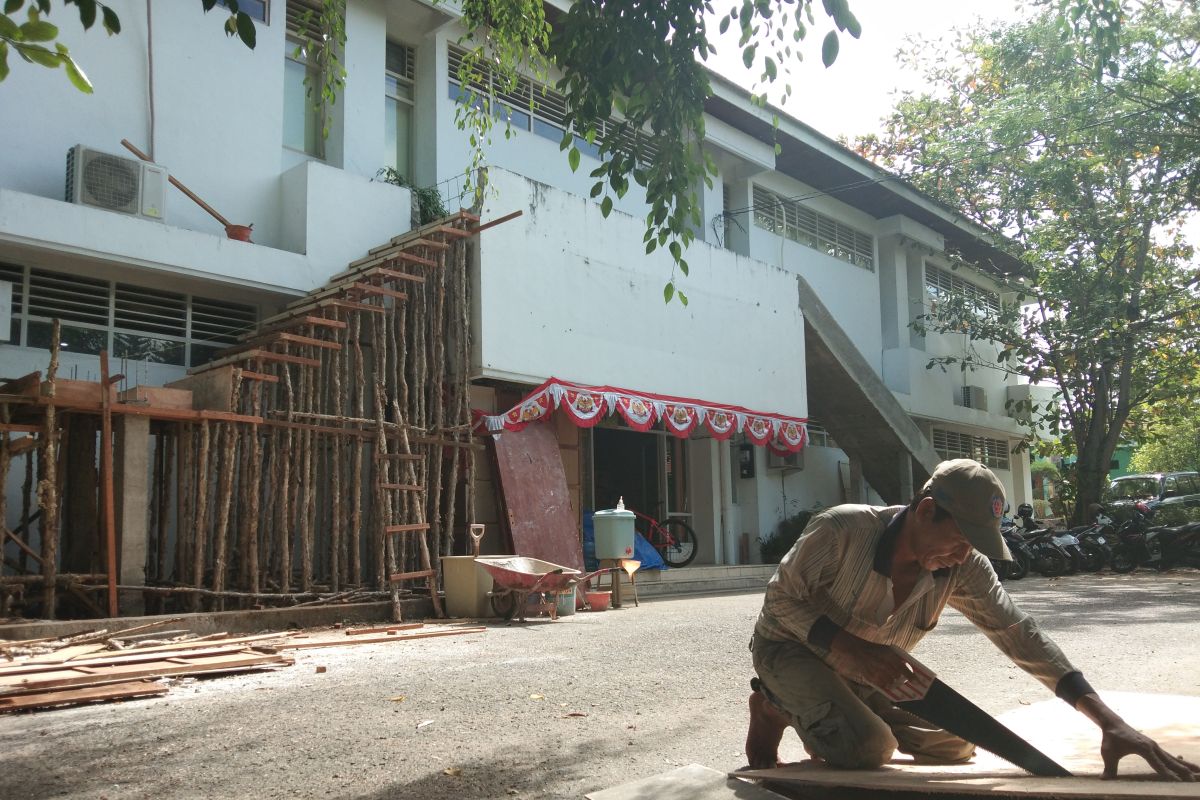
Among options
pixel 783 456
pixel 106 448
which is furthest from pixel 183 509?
pixel 783 456

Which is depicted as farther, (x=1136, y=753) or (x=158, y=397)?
(x=158, y=397)

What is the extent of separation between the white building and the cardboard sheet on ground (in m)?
8.72

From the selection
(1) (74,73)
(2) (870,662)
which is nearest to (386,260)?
(1) (74,73)

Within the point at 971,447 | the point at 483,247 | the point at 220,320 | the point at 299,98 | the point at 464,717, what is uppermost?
the point at 299,98

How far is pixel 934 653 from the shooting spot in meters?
7.04

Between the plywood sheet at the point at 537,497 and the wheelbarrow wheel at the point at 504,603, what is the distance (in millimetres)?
1468

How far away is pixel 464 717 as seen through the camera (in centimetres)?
473

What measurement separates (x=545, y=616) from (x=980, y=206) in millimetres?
15761

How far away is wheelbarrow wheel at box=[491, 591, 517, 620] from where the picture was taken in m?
9.98

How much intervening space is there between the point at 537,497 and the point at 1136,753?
9738 millimetres

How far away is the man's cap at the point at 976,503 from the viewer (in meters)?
2.81

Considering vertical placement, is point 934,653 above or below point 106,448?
below

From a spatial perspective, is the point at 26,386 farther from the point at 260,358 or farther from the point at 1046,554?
the point at 1046,554

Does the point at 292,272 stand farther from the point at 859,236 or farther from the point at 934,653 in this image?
the point at 859,236
